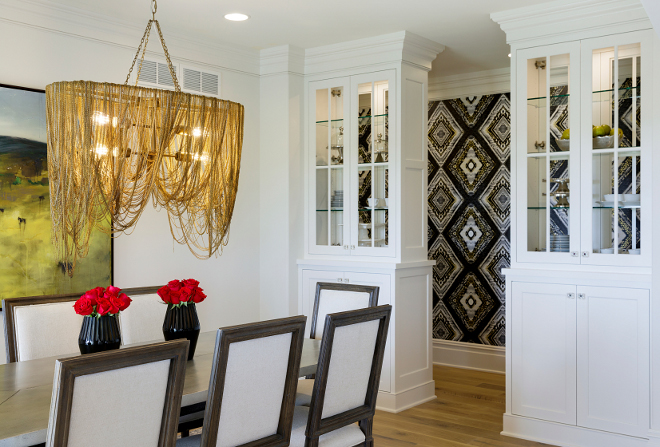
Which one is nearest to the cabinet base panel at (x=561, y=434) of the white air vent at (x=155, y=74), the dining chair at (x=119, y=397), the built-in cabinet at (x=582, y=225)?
the built-in cabinet at (x=582, y=225)

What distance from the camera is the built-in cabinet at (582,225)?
136 inches

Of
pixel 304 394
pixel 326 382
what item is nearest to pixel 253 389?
pixel 326 382

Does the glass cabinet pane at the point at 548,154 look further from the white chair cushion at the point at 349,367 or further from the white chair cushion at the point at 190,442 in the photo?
the white chair cushion at the point at 190,442

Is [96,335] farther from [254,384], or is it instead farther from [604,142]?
[604,142]

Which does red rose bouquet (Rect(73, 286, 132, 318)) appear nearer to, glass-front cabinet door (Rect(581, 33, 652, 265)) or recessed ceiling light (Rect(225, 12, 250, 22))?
recessed ceiling light (Rect(225, 12, 250, 22))

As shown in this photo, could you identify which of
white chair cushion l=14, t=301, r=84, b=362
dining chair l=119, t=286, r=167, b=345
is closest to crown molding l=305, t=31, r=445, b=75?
dining chair l=119, t=286, r=167, b=345

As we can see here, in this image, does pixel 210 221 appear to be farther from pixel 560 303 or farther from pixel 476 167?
pixel 476 167

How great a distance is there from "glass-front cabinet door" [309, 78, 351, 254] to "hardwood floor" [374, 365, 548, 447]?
1307 millimetres

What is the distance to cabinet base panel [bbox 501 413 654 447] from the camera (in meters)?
3.49

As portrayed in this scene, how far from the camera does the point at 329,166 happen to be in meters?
4.71

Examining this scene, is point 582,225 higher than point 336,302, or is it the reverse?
point 582,225

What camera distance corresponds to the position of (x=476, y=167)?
561 cm

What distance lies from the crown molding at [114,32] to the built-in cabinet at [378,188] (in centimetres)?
57

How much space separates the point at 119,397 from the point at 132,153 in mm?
1033
